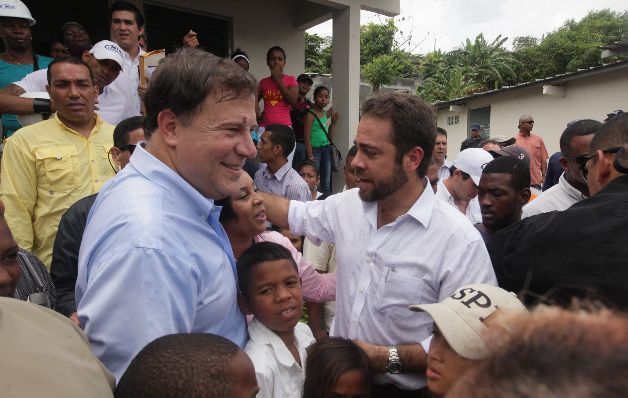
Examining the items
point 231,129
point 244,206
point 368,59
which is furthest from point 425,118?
point 368,59

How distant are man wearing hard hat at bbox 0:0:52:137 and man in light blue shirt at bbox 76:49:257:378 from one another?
10.6 feet

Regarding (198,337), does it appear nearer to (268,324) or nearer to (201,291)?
(201,291)

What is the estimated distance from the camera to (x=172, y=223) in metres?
1.44

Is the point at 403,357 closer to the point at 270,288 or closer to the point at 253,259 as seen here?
the point at 270,288

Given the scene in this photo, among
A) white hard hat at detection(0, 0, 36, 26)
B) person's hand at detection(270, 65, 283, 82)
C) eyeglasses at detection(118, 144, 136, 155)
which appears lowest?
eyeglasses at detection(118, 144, 136, 155)

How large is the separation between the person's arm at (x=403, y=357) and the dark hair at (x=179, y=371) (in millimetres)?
1000

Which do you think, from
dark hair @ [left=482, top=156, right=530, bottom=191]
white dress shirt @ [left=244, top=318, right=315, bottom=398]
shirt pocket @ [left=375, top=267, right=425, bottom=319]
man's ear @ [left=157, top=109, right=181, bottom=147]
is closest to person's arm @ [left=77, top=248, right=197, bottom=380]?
man's ear @ [left=157, top=109, right=181, bottom=147]

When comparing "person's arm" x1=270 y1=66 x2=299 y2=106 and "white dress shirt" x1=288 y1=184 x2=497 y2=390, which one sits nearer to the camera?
"white dress shirt" x1=288 y1=184 x2=497 y2=390

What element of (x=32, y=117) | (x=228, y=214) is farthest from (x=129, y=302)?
(x=32, y=117)

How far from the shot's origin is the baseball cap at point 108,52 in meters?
4.20

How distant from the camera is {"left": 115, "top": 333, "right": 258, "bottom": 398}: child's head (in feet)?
3.77

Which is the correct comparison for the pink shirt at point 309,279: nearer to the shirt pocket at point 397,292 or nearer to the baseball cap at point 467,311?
the shirt pocket at point 397,292

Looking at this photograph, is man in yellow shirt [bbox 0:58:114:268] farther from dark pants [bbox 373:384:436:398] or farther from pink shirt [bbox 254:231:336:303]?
dark pants [bbox 373:384:436:398]

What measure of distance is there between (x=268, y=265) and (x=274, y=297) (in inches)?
5.9
